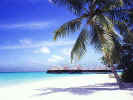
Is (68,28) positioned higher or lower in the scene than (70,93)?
higher

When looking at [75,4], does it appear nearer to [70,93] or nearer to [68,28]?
[68,28]

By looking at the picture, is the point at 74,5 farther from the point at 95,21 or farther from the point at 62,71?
the point at 62,71

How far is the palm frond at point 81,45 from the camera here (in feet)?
24.4

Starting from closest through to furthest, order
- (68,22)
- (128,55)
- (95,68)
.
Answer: (68,22), (128,55), (95,68)

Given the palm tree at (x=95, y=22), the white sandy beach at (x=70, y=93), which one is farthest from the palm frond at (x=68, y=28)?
the white sandy beach at (x=70, y=93)

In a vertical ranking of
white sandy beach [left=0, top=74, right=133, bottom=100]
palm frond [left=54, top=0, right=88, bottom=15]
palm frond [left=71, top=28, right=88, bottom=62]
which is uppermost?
palm frond [left=54, top=0, right=88, bottom=15]

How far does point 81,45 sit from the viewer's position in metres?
7.44

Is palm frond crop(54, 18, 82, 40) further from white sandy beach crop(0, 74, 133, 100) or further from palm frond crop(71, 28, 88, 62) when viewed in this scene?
white sandy beach crop(0, 74, 133, 100)

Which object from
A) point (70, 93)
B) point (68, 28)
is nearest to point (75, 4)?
point (68, 28)

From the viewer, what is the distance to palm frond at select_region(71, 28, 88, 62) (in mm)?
7445

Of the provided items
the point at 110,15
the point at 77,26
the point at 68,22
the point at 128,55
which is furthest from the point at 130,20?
the point at 68,22

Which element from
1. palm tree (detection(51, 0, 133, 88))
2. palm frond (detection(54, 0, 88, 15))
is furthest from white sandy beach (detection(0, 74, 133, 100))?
palm frond (detection(54, 0, 88, 15))

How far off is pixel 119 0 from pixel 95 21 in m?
1.46

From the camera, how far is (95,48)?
776 centimetres
